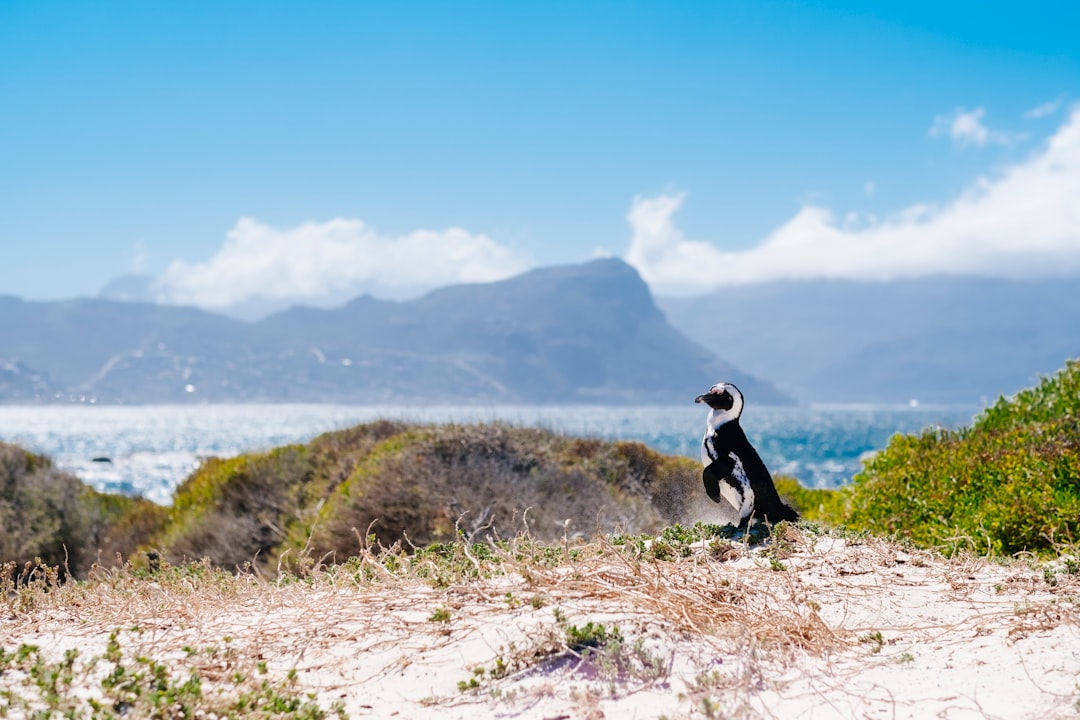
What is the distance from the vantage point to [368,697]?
15.4 feet

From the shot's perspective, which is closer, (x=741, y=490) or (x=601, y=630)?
(x=601, y=630)

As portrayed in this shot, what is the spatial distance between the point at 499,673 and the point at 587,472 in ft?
34.2

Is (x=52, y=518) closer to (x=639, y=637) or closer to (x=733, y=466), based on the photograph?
(x=733, y=466)

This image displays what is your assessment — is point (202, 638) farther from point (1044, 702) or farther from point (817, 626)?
point (1044, 702)

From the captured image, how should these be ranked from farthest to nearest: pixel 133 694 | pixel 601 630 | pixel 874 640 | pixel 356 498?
pixel 356 498 → pixel 874 640 → pixel 601 630 → pixel 133 694

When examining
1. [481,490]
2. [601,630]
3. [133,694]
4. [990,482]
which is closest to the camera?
[133,694]

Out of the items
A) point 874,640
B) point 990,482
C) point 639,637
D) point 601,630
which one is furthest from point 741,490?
point 990,482

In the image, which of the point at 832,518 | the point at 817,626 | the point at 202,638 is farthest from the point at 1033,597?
the point at 832,518

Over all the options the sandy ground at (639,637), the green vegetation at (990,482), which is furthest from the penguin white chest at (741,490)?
the green vegetation at (990,482)

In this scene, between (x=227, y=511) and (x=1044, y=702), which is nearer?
(x=1044, y=702)

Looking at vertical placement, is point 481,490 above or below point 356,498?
above

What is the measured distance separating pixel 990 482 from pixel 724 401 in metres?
4.37

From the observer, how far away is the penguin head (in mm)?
7289

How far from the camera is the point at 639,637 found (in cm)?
498
